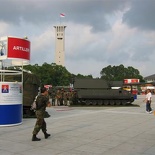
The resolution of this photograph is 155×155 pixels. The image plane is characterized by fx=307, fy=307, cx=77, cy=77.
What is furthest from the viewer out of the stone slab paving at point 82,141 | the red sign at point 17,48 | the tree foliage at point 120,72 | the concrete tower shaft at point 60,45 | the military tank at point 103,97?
the tree foliage at point 120,72

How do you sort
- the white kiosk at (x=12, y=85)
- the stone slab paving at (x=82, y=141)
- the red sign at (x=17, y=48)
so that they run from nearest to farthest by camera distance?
the stone slab paving at (x=82, y=141), the white kiosk at (x=12, y=85), the red sign at (x=17, y=48)

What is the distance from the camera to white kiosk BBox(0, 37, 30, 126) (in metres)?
12.6

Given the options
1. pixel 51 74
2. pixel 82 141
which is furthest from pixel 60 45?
pixel 82 141

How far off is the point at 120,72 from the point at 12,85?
142 m

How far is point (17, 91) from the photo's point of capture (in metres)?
13.1

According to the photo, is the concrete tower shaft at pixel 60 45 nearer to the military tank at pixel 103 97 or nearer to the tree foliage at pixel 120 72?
the tree foliage at pixel 120 72

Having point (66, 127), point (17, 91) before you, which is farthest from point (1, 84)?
point (66, 127)

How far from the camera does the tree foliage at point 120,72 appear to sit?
5704 inches

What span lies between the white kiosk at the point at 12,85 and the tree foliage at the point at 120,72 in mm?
129567

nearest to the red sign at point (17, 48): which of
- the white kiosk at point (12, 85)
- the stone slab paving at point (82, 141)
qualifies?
the white kiosk at point (12, 85)

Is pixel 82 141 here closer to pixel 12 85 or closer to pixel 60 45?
pixel 12 85

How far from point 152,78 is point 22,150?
521ft

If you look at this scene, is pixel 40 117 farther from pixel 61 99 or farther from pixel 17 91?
pixel 61 99

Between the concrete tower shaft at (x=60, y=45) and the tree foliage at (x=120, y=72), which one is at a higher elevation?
the concrete tower shaft at (x=60, y=45)
